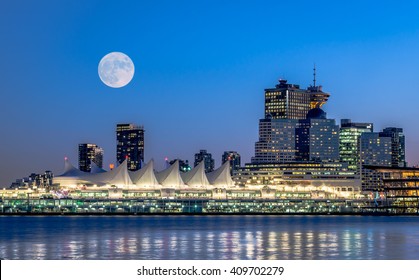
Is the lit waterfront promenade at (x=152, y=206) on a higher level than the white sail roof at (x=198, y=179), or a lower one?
lower

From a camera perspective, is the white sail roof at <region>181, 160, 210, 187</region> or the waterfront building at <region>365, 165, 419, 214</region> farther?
the white sail roof at <region>181, 160, 210, 187</region>

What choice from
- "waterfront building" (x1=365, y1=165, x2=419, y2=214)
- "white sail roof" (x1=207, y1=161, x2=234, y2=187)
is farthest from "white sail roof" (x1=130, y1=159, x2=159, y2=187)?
"waterfront building" (x1=365, y1=165, x2=419, y2=214)

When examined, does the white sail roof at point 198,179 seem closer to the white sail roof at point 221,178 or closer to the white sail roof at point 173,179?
the white sail roof at point 173,179

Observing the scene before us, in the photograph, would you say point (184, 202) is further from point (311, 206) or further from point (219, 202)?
point (311, 206)

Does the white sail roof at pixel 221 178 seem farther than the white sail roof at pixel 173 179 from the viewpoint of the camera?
Yes

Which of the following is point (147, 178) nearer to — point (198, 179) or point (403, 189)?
point (198, 179)

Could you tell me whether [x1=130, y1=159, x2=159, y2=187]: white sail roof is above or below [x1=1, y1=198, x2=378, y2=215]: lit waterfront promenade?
above

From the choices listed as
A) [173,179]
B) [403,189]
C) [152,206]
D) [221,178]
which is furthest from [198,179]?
[403,189]

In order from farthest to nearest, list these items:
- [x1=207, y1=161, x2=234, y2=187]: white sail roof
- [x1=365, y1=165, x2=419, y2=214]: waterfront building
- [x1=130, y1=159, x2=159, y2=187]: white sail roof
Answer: [x1=207, y1=161, x2=234, y2=187]: white sail roof
[x1=365, y1=165, x2=419, y2=214]: waterfront building
[x1=130, y1=159, x2=159, y2=187]: white sail roof

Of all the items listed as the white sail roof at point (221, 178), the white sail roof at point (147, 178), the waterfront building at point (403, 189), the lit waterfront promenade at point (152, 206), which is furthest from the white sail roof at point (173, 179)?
the waterfront building at point (403, 189)

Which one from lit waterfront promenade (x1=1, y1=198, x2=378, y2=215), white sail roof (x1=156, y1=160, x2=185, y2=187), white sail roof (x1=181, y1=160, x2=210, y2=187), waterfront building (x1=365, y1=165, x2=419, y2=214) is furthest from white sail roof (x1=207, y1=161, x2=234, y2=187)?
waterfront building (x1=365, y1=165, x2=419, y2=214)

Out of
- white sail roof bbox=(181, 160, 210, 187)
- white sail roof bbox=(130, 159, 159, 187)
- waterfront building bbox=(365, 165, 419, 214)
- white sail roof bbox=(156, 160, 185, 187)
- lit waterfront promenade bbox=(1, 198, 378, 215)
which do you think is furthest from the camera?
white sail roof bbox=(181, 160, 210, 187)

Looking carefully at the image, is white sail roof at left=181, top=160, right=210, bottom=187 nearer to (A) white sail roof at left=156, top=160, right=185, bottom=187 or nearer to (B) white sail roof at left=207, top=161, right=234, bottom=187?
(A) white sail roof at left=156, top=160, right=185, bottom=187
